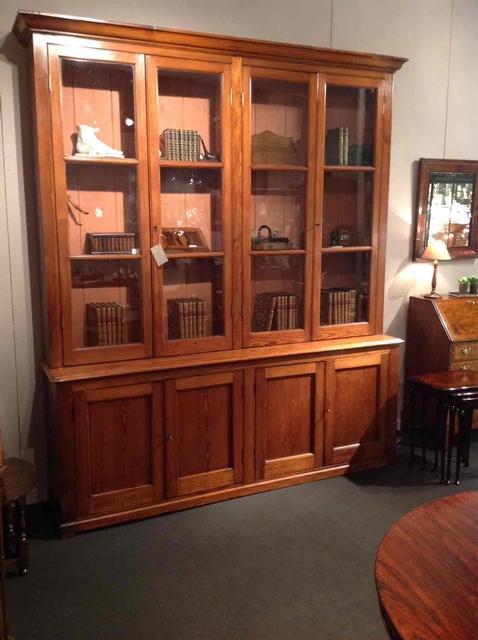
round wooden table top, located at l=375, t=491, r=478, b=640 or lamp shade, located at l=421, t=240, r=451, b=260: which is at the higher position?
lamp shade, located at l=421, t=240, r=451, b=260

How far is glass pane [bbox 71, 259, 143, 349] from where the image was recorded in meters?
3.09

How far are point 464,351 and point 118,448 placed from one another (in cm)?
236

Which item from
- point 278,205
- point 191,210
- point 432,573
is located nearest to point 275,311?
point 278,205

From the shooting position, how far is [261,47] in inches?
126

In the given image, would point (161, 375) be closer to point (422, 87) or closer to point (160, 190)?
point (160, 190)

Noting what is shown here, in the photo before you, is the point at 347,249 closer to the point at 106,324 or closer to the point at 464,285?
the point at 464,285

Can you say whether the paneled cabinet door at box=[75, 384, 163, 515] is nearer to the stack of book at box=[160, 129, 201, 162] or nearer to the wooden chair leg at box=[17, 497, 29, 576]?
the wooden chair leg at box=[17, 497, 29, 576]

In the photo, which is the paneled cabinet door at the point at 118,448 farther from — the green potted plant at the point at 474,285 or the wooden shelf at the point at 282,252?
the green potted plant at the point at 474,285

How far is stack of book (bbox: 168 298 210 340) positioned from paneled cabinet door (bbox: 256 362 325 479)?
413 mm

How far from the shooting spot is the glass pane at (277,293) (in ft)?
11.6

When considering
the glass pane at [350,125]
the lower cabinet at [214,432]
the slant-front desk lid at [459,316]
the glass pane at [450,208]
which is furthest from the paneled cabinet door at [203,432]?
the glass pane at [450,208]

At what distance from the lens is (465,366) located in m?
4.05

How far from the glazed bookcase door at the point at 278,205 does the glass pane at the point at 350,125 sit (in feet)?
0.54

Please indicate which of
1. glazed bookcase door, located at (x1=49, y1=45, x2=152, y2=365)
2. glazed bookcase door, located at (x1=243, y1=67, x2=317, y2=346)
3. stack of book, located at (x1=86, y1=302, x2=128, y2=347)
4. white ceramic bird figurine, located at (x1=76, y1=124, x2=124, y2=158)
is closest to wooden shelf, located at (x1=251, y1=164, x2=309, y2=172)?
glazed bookcase door, located at (x1=243, y1=67, x2=317, y2=346)
